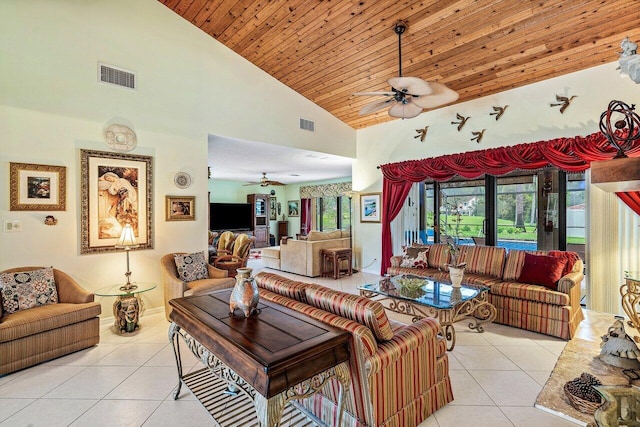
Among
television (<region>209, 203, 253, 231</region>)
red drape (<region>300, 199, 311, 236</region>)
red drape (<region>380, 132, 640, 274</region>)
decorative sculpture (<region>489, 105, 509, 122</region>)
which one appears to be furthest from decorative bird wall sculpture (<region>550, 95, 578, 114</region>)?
television (<region>209, 203, 253, 231</region>)

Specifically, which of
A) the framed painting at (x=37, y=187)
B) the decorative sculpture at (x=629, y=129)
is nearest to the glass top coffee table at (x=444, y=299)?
the decorative sculpture at (x=629, y=129)

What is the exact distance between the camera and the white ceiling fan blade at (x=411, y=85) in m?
2.82

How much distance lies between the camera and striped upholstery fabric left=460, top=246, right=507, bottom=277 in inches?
163

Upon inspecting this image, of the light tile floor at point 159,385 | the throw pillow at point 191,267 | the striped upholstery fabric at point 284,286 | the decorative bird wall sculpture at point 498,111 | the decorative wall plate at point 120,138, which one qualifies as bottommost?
the light tile floor at point 159,385

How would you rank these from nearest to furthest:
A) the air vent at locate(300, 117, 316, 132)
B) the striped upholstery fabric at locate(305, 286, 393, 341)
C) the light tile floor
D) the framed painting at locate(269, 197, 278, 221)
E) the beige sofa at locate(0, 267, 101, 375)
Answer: the striped upholstery fabric at locate(305, 286, 393, 341), the light tile floor, the beige sofa at locate(0, 267, 101, 375), the air vent at locate(300, 117, 316, 132), the framed painting at locate(269, 197, 278, 221)

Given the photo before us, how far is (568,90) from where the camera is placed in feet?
13.2

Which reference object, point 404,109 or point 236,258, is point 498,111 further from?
point 236,258

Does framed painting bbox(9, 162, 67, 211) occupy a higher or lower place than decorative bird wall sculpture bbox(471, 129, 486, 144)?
lower

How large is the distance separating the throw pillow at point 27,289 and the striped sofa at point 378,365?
2.52 metres

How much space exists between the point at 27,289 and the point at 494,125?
6.15m

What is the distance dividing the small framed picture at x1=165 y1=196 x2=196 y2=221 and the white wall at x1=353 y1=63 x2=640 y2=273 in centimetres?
357

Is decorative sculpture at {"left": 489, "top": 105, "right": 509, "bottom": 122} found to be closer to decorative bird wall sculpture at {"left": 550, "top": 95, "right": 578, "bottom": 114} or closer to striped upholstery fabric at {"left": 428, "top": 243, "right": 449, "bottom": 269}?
decorative bird wall sculpture at {"left": 550, "top": 95, "right": 578, "bottom": 114}

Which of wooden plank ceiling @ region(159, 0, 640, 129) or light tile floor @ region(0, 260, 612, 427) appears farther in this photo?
wooden plank ceiling @ region(159, 0, 640, 129)

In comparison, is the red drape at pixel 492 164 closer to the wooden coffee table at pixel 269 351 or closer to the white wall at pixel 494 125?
the white wall at pixel 494 125
